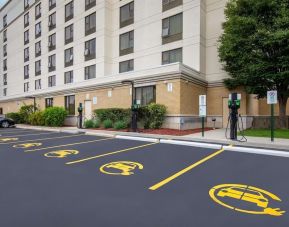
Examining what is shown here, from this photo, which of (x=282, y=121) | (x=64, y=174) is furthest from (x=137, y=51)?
(x=64, y=174)

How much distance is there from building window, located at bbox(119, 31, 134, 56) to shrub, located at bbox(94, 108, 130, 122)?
7797mm

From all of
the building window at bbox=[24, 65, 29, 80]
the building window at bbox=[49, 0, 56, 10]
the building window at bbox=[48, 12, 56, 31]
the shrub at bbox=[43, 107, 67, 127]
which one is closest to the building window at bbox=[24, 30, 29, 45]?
the building window at bbox=[24, 65, 29, 80]

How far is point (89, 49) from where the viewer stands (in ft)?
84.6

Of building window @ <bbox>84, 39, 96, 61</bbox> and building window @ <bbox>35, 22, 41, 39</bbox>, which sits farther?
building window @ <bbox>35, 22, 41, 39</bbox>

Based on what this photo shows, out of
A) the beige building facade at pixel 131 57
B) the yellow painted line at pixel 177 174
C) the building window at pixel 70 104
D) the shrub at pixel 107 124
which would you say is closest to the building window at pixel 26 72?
the beige building facade at pixel 131 57

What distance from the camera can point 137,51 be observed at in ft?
73.5

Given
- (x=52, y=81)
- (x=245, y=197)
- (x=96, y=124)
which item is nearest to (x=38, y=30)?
(x=52, y=81)

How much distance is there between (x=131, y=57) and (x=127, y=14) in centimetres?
461

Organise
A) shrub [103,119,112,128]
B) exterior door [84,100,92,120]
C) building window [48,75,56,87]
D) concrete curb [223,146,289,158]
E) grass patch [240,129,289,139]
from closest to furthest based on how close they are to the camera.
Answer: concrete curb [223,146,289,158] < grass patch [240,129,289,139] < shrub [103,119,112,128] < exterior door [84,100,92,120] < building window [48,75,56,87]

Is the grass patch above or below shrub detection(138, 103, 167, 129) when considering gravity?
below

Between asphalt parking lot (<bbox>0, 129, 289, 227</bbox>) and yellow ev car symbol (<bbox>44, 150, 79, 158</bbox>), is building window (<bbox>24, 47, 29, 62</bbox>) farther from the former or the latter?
asphalt parking lot (<bbox>0, 129, 289, 227</bbox>)

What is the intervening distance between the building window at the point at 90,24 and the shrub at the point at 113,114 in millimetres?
11261

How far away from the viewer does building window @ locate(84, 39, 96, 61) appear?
25391 mm

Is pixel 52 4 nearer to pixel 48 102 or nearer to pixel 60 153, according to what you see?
pixel 48 102
